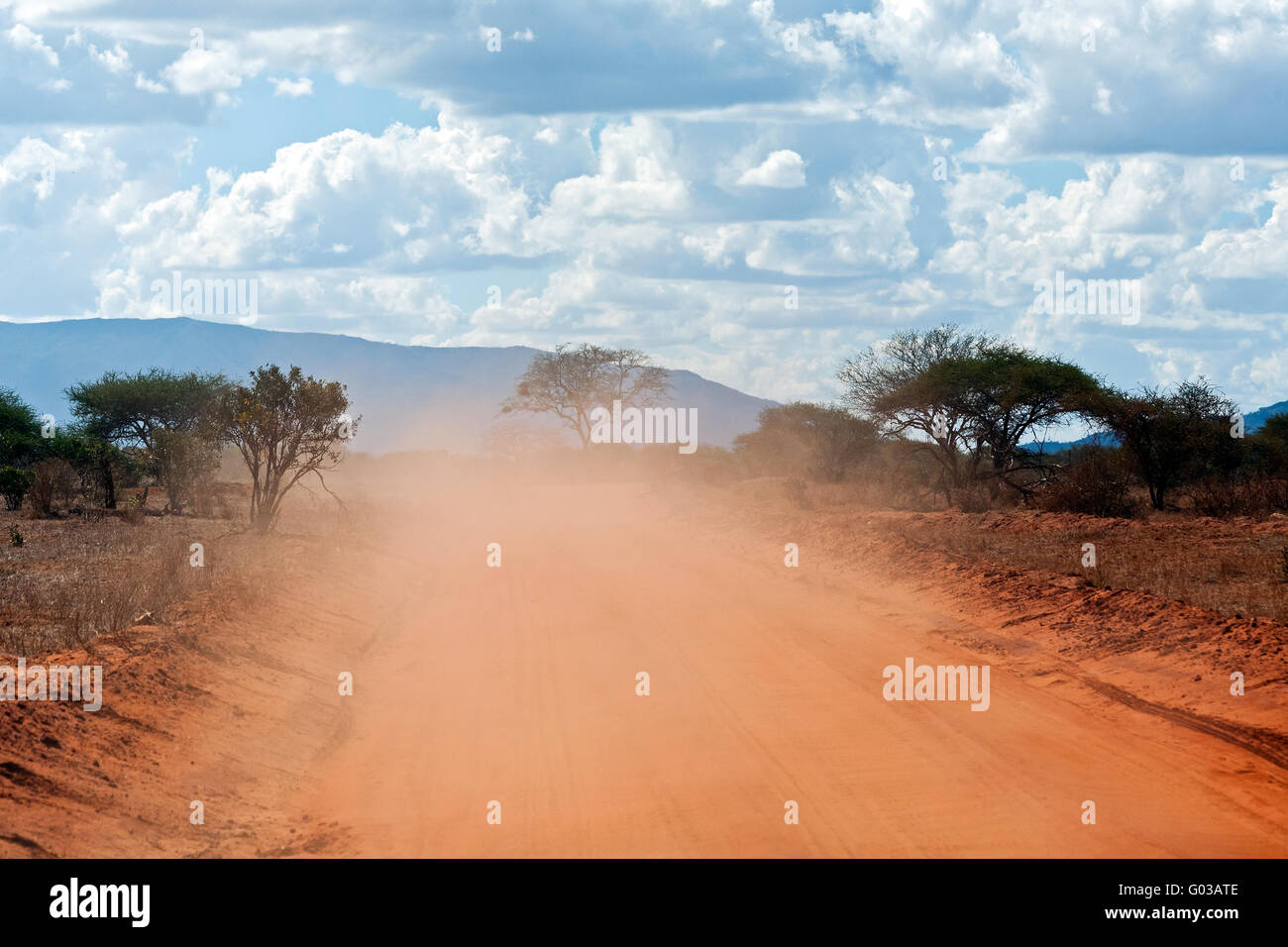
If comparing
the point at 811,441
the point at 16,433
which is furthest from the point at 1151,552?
the point at 16,433

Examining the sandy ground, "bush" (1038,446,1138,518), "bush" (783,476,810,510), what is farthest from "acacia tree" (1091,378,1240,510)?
the sandy ground

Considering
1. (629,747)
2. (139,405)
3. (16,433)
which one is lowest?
(629,747)

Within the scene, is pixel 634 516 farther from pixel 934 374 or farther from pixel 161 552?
pixel 161 552

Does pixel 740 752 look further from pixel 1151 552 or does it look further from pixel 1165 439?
pixel 1165 439

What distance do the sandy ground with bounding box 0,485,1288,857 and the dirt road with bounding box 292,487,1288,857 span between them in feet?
0.10

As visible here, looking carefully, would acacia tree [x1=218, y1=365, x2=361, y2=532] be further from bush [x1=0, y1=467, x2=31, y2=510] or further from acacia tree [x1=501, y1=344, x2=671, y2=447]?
acacia tree [x1=501, y1=344, x2=671, y2=447]

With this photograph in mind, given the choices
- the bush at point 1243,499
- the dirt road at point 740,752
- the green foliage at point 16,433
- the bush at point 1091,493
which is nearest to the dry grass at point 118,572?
the dirt road at point 740,752

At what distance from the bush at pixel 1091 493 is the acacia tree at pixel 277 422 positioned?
54.3ft

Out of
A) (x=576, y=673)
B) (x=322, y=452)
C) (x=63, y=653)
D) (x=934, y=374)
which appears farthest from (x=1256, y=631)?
(x=934, y=374)

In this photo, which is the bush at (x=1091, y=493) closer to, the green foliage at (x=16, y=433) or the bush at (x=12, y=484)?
the bush at (x=12, y=484)

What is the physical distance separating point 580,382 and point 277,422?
52.9m

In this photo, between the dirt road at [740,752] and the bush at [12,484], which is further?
the bush at [12,484]

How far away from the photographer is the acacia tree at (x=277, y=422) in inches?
934

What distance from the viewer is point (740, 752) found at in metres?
9.04
